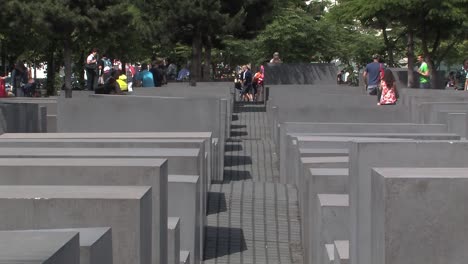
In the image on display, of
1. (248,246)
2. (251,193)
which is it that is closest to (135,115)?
(251,193)

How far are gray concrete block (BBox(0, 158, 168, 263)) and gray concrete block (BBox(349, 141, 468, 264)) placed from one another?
4.12 ft

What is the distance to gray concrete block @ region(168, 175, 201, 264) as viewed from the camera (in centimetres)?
902

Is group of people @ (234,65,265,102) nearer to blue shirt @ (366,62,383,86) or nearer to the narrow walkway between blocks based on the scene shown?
blue shirt @ (366,62,383,86)

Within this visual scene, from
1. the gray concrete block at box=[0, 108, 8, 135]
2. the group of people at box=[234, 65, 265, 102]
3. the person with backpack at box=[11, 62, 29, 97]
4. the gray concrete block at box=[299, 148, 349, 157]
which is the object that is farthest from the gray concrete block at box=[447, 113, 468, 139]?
the group of people at box=[234, 65, 265, 102]

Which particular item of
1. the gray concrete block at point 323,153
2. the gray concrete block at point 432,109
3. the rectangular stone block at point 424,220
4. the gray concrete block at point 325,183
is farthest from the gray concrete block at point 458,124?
the rectangular stone block at point 424,220

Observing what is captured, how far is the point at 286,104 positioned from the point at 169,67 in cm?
2515

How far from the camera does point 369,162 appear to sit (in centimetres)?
701

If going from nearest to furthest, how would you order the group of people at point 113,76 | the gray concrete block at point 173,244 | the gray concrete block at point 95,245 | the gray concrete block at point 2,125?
the gray concrete block at point 95,245, the gray concrete block at point 173,244, the gray concrete block at point 2,125, the group of people at point 113,76

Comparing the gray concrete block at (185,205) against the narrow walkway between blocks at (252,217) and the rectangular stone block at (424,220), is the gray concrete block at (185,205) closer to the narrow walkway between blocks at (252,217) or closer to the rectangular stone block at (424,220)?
the narrow walkway between blocks at (252,217)

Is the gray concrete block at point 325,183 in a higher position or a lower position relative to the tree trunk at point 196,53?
lower

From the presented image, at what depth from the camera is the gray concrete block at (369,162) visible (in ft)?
20.8

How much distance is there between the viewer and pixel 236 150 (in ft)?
61.5

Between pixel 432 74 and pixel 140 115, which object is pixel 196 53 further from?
pixel 140 115

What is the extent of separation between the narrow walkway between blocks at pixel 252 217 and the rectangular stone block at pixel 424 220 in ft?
15.4
